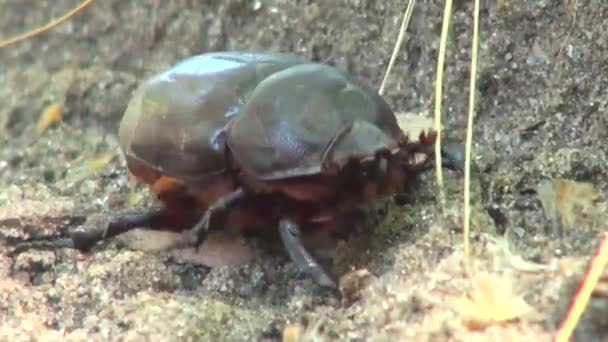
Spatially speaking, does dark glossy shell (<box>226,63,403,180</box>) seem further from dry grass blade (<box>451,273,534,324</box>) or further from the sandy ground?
dry grass blade (<box>451,273,534,324</box>)

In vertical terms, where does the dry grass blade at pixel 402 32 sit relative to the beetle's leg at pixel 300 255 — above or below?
above

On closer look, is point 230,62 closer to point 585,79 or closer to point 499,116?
point 499,116

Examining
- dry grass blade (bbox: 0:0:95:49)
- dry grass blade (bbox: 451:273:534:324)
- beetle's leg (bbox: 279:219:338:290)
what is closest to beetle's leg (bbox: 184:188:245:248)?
beetle's leg (bbox: 279:219:338:290)

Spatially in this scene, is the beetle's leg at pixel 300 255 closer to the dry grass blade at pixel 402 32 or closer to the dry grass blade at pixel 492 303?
the dry grass blade at pixel 492 303

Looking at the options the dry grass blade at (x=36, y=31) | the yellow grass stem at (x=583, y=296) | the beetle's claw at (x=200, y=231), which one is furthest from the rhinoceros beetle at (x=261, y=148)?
the dry grass blade at (x=36, y=31)

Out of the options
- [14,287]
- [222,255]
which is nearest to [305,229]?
[222,255]

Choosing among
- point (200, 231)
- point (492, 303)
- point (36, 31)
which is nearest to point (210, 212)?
point (200, 231)
